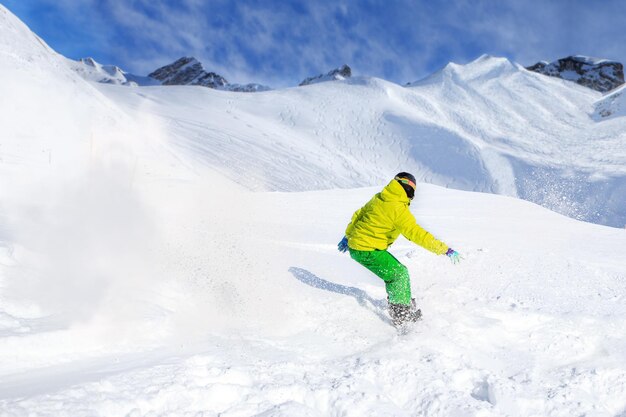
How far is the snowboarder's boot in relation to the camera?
164 inches

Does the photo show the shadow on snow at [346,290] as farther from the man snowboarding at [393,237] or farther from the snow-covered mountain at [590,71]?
the snow-covered mountain at [590,71]

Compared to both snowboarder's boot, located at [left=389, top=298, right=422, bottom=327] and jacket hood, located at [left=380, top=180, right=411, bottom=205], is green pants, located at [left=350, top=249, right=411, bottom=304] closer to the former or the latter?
snowboarder's boot, located at [left=389, top=298, right=422, bottom=327]

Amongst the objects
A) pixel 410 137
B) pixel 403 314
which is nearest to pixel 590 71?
pixel 410 137

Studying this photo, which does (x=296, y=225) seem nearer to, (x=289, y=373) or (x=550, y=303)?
(x=550, y=303)

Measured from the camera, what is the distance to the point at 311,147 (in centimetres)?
3036

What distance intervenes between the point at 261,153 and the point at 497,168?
55.8 ft

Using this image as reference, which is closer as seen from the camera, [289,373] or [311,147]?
[289,373]

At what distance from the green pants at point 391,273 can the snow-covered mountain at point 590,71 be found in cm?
10405

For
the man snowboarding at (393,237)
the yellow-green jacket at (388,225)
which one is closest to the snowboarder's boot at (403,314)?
the man snowboarding at (393,237)

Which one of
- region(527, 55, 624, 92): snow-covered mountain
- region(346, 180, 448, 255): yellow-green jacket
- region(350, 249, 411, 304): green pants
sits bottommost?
region(350, 249, 411, 304): green pants

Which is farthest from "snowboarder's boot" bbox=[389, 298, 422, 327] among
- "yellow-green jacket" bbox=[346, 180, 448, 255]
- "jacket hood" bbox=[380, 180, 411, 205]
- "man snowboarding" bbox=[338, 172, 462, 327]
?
"jacket hood" bbox=[380, 180, 411, 205]

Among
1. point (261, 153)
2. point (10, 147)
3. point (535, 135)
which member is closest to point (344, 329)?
point (10, 147)

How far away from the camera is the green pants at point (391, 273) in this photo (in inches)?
167

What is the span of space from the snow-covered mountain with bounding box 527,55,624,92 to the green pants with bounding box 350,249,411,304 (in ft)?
341
